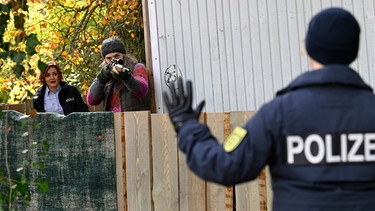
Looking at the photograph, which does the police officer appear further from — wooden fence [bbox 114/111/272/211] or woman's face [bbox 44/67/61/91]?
woman's face [bbox 44/67/61/91]

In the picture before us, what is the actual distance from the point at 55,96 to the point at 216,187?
2.73 metres

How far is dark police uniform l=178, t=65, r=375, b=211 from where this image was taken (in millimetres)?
3936

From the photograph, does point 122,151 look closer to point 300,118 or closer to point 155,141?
point 155,141

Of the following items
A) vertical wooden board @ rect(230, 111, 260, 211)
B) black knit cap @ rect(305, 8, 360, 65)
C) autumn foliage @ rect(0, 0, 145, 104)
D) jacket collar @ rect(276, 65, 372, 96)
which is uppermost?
autumn foliage @ rect(0, 0, 145, 104)

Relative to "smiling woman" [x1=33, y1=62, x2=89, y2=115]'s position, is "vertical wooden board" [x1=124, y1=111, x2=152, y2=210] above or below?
below

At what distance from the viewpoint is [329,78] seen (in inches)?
157

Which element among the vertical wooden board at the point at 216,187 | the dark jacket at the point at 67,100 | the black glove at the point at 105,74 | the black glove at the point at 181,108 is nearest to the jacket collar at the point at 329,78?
the black glove at the point at 181,108

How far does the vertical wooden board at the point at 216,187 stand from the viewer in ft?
25.9

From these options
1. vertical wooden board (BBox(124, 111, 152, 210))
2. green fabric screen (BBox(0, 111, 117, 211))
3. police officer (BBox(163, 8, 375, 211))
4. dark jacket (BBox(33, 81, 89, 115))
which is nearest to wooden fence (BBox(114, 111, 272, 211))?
vertical wooden board (BBox(124, 111, 152, 210))

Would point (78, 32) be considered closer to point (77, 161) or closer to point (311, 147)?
point (77, 161)

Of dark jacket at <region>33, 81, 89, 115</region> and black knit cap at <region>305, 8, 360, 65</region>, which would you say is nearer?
black knit cap at <region>305, 8, 360, 65</region>

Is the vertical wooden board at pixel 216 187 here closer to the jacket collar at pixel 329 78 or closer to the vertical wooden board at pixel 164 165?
the vertical wooden board at pixel 164 165

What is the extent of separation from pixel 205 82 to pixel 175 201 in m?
1.99

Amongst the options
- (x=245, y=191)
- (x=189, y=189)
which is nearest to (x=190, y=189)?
(x=189, y=189)
